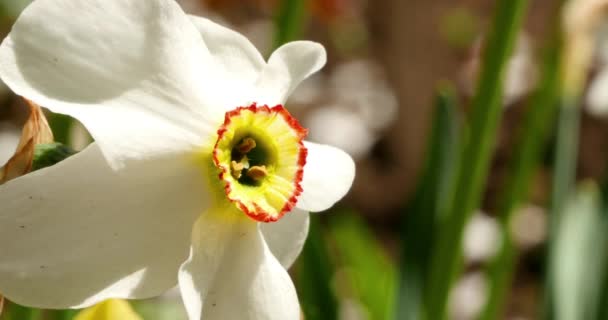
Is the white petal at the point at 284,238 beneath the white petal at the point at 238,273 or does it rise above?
above

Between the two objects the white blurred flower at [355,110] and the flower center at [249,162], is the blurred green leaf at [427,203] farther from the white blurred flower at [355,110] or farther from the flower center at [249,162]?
the white blurred flower at [355,110]

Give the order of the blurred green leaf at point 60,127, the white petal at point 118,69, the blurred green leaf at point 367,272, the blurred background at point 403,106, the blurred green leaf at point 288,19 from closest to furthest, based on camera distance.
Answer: the white petal at point 118,69, the blurred green leaf at point 60,127, the blurred green leaf at point 288,19, the blurred green leaf at point 367,272, the blurred background at point 403,106

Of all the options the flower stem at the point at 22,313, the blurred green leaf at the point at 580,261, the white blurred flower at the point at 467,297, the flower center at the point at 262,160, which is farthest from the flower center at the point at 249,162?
the white blurred flower at the point at 467,297

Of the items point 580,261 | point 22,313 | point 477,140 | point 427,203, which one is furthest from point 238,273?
point 580,261

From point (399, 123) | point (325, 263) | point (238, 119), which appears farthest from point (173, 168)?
point (399, 123)

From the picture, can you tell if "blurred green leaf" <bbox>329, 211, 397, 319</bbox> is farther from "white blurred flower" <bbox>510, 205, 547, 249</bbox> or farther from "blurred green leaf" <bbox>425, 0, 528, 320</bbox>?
"white blurred flower" <bbox>510, 205, 547, 249</bbox>

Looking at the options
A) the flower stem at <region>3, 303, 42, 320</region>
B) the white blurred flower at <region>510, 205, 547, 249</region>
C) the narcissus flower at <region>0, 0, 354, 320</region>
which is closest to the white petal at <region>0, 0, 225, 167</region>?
the narcissus flower at <region>0, 0, 354, 320</region>

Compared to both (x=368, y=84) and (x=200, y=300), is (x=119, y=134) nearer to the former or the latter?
(x=200, y=300)
